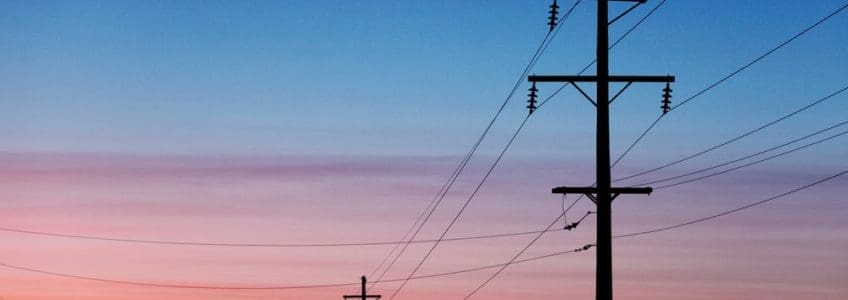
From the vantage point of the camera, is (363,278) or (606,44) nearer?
(606,44)

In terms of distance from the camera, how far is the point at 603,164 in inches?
2030

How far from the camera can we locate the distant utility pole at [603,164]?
51.0m

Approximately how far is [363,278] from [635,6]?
66497 millimetres

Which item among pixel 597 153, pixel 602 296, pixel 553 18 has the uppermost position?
pixel 553 18

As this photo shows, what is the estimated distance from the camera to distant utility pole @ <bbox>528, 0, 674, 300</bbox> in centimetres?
5097

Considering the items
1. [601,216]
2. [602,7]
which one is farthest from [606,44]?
[601,216]

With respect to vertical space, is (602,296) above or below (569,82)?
below

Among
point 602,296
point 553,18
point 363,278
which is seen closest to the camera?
point 602,296

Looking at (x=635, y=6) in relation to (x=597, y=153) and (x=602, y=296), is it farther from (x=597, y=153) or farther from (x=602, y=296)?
(x=602, y=296)

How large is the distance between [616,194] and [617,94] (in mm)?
2748

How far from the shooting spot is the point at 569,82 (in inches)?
2061

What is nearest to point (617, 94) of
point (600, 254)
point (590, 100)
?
point (590, 100)

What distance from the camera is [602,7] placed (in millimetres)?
53906

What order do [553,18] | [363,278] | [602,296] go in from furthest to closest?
[363,278] < [553,18] < [602,296]
